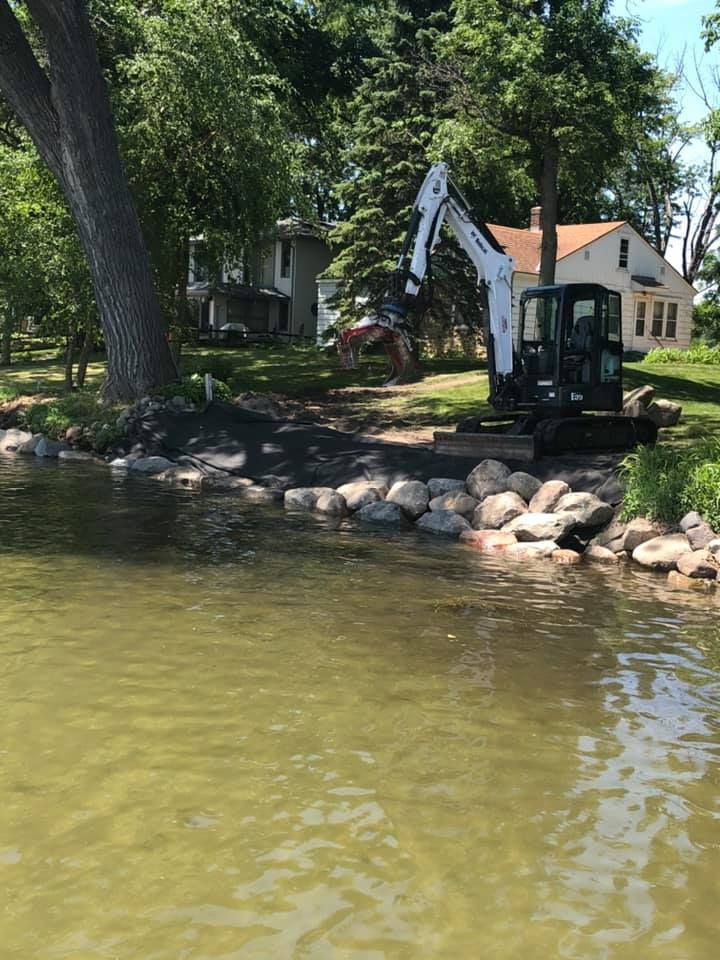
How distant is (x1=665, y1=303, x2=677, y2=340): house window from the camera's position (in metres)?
45.2

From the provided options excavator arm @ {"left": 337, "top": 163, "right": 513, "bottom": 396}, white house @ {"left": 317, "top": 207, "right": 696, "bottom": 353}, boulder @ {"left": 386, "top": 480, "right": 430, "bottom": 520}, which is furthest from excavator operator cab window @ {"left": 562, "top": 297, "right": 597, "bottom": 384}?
white house @ {"left": 317, "top": 207, "right": 696, "bottom": 353}

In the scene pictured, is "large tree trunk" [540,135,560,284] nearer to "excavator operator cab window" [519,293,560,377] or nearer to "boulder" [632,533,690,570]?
"excavator operator cab window" [519,293,560,377]

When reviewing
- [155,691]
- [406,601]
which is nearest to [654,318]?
[406,601]

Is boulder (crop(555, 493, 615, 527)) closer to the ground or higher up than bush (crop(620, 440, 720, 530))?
closer to the ground

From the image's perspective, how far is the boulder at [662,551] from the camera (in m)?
10.5

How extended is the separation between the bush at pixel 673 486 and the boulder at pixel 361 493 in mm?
3492

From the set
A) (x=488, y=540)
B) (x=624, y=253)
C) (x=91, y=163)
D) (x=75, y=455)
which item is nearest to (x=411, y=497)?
(x=488, y=540)

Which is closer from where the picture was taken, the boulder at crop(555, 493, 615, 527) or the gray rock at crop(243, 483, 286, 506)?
the boulder at crop(555, 493, 615, 527)

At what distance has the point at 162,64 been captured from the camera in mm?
21594

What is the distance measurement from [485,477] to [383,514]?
60.0 inches

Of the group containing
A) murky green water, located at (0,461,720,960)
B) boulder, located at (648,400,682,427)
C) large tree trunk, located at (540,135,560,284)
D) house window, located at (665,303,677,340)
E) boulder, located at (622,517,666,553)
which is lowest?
murky green water, located at (0,461,720,960)

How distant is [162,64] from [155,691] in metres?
19.2

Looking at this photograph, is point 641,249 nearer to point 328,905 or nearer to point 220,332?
point 220,332

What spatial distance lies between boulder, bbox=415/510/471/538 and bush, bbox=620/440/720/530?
2.04 meters
